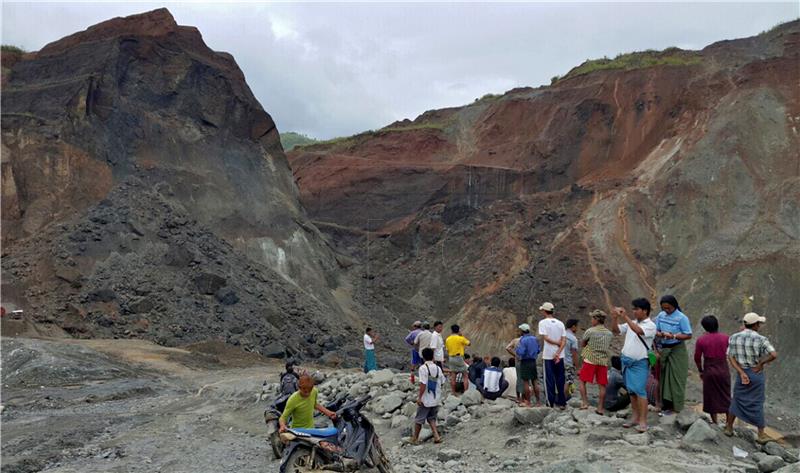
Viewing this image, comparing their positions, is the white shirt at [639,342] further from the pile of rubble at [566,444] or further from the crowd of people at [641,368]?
the pile of rubble at [566,444]

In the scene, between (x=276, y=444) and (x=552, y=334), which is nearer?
(x=276, y=444)

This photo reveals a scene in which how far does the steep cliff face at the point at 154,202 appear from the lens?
976 inches

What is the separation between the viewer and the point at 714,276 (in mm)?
28125

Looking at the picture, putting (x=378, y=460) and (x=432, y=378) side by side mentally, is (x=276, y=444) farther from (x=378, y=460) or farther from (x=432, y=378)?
(x=378, y=460)

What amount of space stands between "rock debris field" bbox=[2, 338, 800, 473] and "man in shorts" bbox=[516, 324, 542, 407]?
0.31 metres

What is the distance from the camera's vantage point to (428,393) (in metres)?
9.03

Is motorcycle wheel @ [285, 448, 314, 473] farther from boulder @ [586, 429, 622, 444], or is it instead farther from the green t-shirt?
boulder @ [586, 429, 622, 444]

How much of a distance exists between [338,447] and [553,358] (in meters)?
3.70

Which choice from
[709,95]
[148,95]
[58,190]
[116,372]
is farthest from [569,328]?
[709,95]

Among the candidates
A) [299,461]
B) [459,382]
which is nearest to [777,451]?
[459,382]

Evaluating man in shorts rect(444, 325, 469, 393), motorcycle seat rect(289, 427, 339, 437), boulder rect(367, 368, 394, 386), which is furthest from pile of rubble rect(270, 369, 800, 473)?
boulder rect(367, 368, 394, 386)

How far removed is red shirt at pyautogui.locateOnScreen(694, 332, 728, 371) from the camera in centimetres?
837

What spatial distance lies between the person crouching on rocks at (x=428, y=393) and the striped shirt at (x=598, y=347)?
1986 millimetres

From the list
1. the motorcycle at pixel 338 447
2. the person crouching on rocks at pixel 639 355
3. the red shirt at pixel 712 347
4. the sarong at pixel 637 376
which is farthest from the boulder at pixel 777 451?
the motorcycle at pixel 338 447
